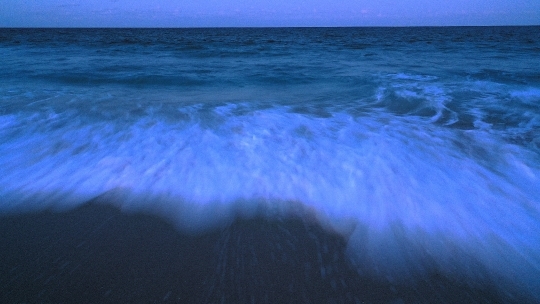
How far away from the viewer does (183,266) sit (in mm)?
1722

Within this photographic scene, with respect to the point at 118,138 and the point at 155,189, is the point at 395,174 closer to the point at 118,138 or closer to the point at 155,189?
the point at 155,189

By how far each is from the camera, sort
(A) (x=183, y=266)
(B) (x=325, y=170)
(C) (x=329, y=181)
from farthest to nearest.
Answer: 1. (B) (x=325, y=170)
2. (C) (x=329, y=181)
3. (A) (x=183, y=266)

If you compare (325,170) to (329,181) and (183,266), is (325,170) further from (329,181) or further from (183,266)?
(183,266)

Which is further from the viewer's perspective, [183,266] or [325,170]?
[325,170]

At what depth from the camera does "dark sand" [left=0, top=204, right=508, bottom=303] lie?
1549 millimetres

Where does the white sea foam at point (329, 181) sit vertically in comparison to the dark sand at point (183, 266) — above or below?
above

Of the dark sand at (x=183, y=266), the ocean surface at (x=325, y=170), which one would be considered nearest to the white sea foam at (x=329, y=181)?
the ocean surface at (x=325, y=170)

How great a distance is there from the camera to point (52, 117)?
4258 mm

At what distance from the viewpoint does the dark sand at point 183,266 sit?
1549mm

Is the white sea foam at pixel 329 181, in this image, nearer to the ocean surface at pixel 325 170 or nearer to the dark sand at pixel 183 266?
the ocean surface at pixel 325 170

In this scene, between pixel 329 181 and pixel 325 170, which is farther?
pixel 325 170

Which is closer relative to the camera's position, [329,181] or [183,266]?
[183,266]

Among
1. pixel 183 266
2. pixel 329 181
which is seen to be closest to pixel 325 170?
pixel 329 181

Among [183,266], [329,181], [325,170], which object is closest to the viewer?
[183,266]
